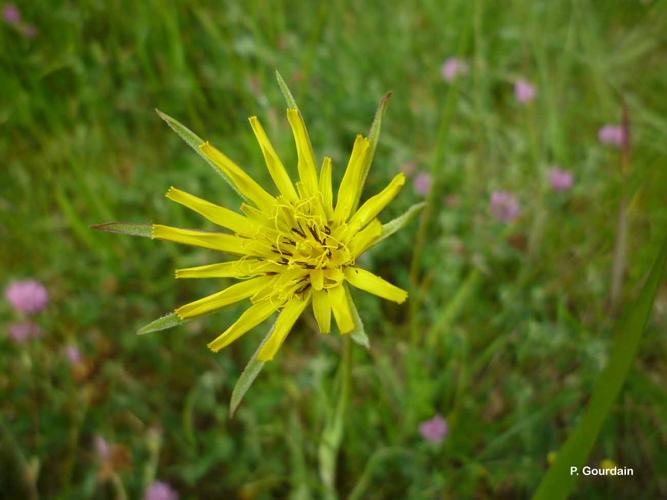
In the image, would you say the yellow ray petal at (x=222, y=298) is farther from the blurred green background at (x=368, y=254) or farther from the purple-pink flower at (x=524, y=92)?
the purple-pink flower at (x=524, y=92)

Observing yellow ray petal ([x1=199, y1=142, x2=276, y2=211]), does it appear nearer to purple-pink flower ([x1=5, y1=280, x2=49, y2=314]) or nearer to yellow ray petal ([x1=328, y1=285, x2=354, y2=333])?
yellow ray petal ([x1=328, y1=285, x2=354, y2=333])

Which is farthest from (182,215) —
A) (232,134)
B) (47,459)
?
(47,459)

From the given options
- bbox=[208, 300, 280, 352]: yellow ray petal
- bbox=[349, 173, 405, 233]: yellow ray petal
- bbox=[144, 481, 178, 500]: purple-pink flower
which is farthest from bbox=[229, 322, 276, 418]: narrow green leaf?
bbox=[144, 481, 178, 500]: purple-pink flower

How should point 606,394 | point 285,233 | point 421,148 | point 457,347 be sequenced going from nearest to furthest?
point 606,394 < point 285,233 < point 457,347 < point 421,148

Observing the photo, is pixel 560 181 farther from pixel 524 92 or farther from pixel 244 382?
pixel 244 382

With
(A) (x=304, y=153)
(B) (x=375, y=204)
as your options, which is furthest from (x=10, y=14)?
(B) (x=375, y=204)

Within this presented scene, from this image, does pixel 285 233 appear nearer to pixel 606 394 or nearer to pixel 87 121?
pixel 606 394
